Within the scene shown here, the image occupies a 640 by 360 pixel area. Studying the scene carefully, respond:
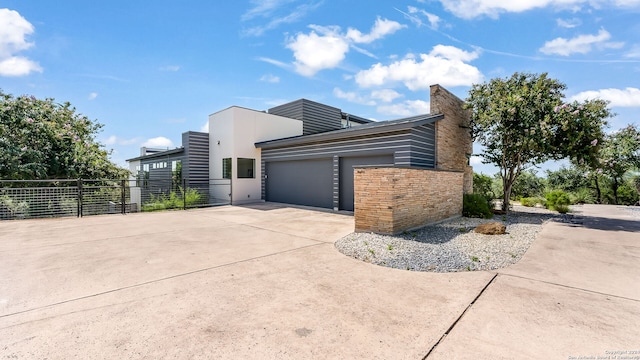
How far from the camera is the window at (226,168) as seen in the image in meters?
14.0

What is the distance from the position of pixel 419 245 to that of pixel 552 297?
7.95 feet

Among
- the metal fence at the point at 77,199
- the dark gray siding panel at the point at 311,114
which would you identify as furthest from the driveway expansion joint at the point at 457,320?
the dark gray siding panel at the point at 311,114

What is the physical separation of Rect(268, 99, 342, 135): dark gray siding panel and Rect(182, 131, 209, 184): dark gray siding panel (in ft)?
16.8

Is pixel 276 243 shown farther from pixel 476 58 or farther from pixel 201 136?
pixel 201 136

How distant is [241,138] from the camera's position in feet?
45.9

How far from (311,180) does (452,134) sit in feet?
20.7

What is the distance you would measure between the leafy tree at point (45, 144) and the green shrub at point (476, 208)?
654 inches

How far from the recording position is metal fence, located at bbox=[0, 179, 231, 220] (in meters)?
9.10

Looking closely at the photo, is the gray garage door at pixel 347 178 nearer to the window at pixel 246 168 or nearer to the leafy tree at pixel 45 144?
the window at pixel 246 168

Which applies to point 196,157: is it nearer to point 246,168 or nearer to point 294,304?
point 246,168

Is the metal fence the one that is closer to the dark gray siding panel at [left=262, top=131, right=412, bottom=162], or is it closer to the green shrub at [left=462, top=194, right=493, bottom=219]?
the dark gray siding panel at [left=262, top=131, right=412, bottom=162]

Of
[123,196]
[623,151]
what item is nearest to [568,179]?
[623,151]

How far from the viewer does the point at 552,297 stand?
3.38 metres

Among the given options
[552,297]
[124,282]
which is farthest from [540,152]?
[124,282]
